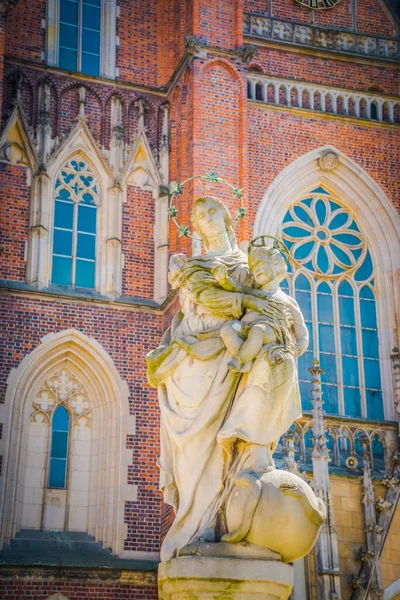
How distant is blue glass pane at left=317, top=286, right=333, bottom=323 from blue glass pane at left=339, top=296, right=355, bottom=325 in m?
0.17

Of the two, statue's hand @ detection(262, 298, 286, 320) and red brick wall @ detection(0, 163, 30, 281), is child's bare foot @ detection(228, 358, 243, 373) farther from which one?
red brick wall @ detection(0, 163, 30, 281)

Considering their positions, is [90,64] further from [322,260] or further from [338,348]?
[338,348]

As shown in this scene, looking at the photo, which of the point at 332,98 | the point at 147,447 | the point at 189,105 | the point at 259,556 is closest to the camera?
the point at 259,556

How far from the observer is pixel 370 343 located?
56.9 feet

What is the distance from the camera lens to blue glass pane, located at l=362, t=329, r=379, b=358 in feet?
56.6

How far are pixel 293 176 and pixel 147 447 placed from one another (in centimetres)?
501

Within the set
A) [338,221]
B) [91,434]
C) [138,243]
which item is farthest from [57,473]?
[338,221]

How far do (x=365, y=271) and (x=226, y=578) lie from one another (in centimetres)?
1235

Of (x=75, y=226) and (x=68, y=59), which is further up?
(x=68, y=59)

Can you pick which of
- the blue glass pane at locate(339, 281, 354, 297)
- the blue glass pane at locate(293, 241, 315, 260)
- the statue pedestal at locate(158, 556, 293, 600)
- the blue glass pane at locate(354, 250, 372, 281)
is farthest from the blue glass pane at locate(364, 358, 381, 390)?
the statue pedestal at locate(158, 556, 293, 600)

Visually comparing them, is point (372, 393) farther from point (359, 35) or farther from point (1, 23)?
point (1, 23)

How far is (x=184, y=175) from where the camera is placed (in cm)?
1672

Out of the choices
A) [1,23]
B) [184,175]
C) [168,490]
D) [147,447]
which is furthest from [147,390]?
[168,490]

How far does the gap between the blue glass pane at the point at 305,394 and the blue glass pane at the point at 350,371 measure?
639 mm
